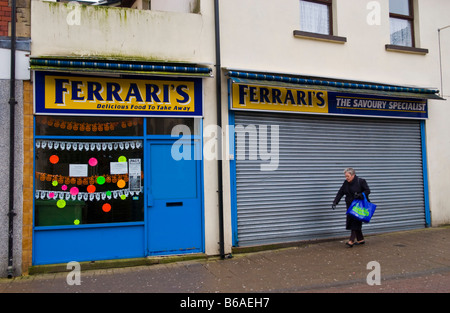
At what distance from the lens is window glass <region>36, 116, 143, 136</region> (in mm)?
6672

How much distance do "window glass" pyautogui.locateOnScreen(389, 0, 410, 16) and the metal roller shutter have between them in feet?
9.49

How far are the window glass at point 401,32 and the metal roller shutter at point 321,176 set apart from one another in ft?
6.89

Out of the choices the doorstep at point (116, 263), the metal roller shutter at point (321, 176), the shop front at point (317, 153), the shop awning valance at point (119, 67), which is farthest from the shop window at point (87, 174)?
the metal roller shutter at point (321, 176)

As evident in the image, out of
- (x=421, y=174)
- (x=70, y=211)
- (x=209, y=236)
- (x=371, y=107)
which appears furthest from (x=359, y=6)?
(x=70, y=211)

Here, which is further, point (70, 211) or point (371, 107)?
point (371, 107)

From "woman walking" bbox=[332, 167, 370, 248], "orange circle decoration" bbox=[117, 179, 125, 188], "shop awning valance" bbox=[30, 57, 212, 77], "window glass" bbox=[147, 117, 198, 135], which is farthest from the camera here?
"woman walking" bbox=[332, 167, 370, 248]

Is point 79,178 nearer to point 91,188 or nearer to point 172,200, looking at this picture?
point 91,188

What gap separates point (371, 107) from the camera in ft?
29.2

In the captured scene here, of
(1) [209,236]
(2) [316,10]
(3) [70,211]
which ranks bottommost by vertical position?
(1) [209,236]

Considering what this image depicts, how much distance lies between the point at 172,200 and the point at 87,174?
63.0 inches

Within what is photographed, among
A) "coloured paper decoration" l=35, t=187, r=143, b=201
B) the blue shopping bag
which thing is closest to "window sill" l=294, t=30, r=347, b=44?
the blue shopping bag

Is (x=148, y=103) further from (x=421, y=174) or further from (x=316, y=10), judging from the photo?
(x=421, y=174)

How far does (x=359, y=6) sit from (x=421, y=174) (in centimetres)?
439

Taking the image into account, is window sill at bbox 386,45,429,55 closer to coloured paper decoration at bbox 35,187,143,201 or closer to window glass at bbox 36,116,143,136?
window glass at bbox 36,116,143,136
